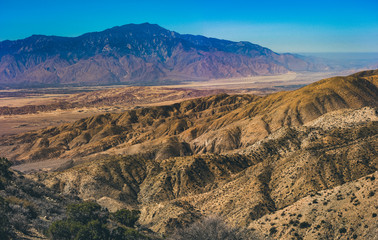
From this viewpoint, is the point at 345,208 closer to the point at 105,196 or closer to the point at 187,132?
the point at 105,196

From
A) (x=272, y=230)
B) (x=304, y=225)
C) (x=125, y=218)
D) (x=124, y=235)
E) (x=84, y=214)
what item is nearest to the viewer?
(x=304, y=225)

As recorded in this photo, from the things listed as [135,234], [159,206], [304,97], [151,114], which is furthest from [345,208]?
[151,114]

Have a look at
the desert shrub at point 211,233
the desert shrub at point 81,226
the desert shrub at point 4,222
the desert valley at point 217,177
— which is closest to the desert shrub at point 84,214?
the desert shrub at point 81,226

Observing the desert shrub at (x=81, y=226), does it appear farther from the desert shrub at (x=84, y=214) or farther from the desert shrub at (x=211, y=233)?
the desert shrub at (x=211, y=233)

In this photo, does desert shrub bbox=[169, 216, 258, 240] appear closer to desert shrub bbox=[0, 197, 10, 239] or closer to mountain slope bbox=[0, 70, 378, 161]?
desert shrub bbox=[0, 197, 10, 239]

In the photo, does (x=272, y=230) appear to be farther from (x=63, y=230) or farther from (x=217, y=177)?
(x=217, y=177)

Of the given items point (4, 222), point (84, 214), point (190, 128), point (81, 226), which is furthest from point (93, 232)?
point (190, 128)

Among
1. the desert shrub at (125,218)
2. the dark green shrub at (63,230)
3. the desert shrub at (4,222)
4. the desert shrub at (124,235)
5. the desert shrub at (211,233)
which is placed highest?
the desert shrub at (4,222)

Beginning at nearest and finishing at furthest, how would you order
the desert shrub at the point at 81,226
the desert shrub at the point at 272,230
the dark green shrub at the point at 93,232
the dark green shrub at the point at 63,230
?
the dark green shrub at the point at 63,230, the desert shrub at the point at 81,226, the dark green shrub at the point at 93,232, the desert shrub at the point at 272,230

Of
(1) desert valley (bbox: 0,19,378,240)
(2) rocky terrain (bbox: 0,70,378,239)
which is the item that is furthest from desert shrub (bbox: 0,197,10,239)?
(2) rocky terrain (bbox: 0,70,378,239)
